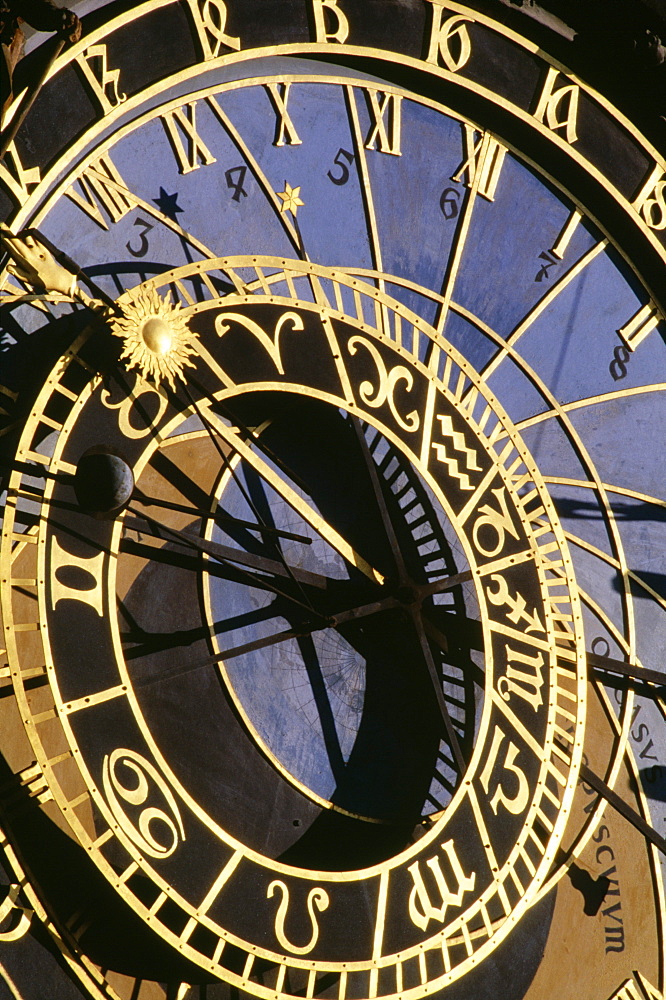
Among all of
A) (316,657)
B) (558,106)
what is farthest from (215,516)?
(558,106)

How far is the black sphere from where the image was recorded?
3357 millimetres

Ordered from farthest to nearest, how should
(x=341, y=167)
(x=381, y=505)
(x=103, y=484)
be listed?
(x=341, y=167)
(x=381, y=505)
(x=103, y=484)

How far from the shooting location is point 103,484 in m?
3.36

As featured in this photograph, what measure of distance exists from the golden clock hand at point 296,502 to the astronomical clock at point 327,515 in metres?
0.02

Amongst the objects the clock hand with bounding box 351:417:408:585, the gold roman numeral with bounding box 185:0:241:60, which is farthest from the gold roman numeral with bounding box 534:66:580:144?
the clock hand with bounding box 351:417:408:585

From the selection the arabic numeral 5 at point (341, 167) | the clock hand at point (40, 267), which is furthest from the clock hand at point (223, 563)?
the arabic numeral 5 at point (341, 167)

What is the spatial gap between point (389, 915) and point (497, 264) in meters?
2.10

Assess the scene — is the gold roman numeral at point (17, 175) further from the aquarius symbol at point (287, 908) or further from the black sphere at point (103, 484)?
the aquarius symbol at point (287, 908)

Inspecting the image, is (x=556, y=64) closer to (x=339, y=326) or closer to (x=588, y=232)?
(x=588, y=232)

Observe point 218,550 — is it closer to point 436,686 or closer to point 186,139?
point 436,686

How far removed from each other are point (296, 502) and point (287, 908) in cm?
105

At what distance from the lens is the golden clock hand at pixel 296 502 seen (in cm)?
378

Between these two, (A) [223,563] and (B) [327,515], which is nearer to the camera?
(A) [223,563]

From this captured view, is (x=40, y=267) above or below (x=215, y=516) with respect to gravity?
above
